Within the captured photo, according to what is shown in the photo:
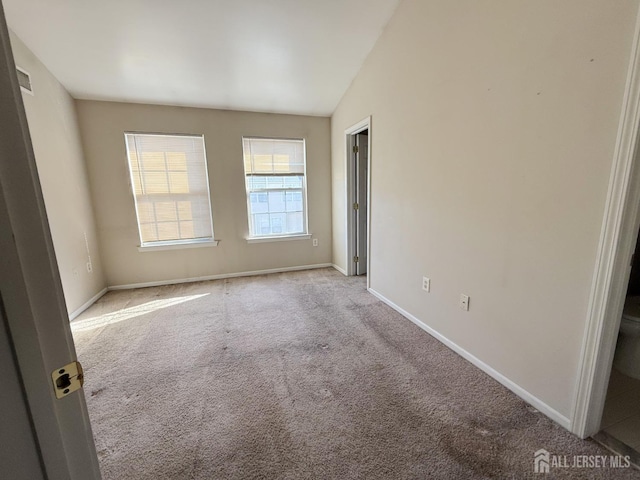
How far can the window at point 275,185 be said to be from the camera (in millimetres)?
3865

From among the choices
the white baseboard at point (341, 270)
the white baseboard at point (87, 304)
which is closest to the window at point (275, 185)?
the white baseboard at point (341, 270)

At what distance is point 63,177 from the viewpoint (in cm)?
276

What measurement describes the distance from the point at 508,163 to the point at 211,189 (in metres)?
3.35

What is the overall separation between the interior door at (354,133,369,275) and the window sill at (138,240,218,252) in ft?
6.78

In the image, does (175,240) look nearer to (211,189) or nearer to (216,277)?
(216,277)

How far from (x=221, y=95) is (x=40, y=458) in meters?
3.64

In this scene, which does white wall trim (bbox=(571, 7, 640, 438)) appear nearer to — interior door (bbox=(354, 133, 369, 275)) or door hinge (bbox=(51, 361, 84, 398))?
door hinge (bbox=(51, 361, 84, 398))

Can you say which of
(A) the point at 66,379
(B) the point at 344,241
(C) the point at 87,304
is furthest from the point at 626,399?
(C) the point at 87,304

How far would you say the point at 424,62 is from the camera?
219cm

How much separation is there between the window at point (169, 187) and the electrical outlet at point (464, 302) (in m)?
3.24

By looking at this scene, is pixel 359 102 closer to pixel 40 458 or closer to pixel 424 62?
pixel 424 62

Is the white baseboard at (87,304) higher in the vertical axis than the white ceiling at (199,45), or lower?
lower

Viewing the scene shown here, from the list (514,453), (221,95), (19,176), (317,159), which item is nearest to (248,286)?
(317,159)
